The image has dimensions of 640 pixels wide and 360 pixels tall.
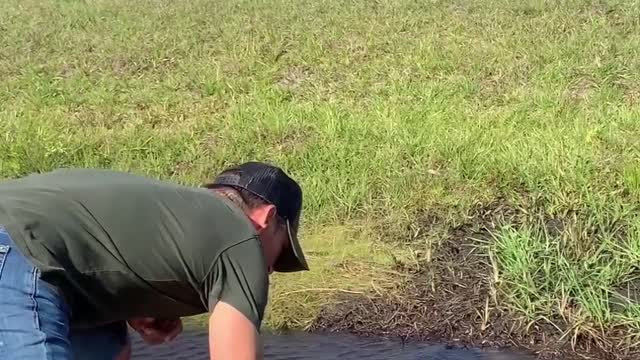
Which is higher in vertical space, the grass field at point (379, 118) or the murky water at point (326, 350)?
the grass field at point (379, 118)

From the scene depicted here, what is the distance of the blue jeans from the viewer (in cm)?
226

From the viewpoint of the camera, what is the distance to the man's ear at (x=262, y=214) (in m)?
2.39

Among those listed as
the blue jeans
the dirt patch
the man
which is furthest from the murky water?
the dirt patch

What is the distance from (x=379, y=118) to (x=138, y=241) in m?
4.83

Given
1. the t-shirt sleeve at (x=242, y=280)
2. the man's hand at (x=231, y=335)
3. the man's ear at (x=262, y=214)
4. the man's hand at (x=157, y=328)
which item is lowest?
the man's hand at (x=157, y=328)

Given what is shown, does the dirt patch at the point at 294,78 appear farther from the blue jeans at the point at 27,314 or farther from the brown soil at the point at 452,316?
the blue jeans at the point at 27,314

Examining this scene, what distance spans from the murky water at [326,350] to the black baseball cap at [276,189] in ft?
6.27

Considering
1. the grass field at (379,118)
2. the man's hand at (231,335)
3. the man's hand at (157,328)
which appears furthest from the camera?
the grass field at (379,118)

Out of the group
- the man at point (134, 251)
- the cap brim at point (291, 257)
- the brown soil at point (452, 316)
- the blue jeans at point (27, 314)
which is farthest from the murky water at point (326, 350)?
the blue jeans at point (27, 314)

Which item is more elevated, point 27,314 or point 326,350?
point 27,314

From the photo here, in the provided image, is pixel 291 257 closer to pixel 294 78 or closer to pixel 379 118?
pixel 379 118

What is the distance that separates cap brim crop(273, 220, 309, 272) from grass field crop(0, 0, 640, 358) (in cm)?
214

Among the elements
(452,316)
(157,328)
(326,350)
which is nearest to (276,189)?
(157,328)

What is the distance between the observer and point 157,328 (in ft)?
8.75
